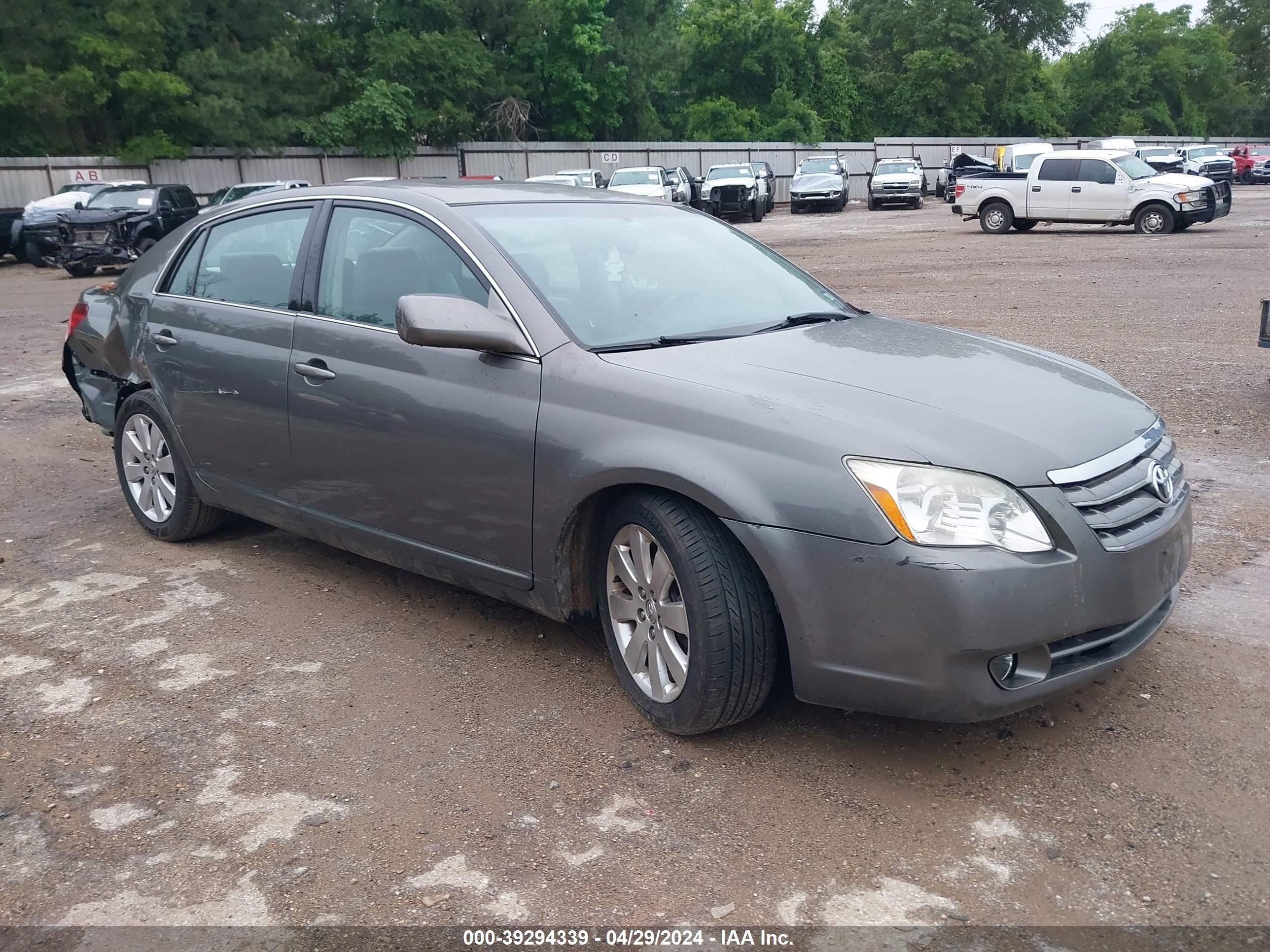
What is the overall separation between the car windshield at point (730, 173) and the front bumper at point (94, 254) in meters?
17.7

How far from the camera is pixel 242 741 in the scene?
3.62m

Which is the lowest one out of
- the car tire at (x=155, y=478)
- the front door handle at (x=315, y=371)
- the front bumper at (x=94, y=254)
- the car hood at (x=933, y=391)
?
the front bumper at (x=94, y=254)

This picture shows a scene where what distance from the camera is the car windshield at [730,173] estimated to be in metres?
34.0

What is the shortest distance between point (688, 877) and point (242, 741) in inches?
62.7

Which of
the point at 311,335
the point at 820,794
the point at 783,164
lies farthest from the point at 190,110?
the point at 820,794

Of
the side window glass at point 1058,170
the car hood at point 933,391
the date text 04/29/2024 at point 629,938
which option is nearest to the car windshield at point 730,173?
the side window glass at point 1058,170

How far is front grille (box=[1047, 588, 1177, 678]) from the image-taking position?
3133 mm

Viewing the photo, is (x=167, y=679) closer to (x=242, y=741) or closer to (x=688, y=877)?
(x=242, y=741)

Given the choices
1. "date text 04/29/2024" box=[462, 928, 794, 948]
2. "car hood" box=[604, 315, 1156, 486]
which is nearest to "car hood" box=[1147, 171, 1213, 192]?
"car hood" box=[604, 315, 1156, 486]

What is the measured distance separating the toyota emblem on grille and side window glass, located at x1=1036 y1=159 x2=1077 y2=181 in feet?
70.3

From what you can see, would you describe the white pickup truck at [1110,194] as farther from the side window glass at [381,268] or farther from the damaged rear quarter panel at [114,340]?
the side window glass at [381,268]

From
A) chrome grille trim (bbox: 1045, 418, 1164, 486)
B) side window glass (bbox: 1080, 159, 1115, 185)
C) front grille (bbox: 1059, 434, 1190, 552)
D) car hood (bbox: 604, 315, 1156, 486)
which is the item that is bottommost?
front grille (bbox: 1059, 434, 1190, 552)

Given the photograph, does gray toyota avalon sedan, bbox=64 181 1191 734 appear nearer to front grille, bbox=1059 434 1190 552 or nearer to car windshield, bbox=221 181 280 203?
front grille, bbox=1059 434 1190 552

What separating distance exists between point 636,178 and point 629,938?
1158 inches
